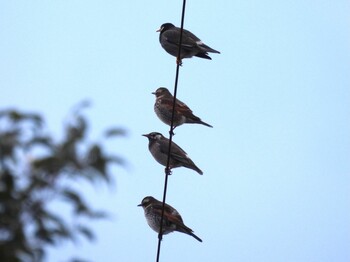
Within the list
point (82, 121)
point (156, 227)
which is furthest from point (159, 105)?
point (82, 121)

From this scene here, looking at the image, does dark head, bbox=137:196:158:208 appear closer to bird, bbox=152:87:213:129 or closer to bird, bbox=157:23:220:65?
bird, bbox=152:87:213:129

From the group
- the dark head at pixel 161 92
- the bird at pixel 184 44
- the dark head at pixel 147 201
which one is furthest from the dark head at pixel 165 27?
the dark head at pixel 147 201

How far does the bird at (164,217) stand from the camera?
10877 mm

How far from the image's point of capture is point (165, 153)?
11727 millimetres

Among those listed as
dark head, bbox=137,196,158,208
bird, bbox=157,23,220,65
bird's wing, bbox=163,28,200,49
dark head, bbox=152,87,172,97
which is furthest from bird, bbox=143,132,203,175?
bird's wing, bbox=163,28,200,49

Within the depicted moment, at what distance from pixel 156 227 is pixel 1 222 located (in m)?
8.04

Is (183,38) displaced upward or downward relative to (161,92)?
upward

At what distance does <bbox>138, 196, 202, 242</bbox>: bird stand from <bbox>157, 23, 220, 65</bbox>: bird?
6.30 feet

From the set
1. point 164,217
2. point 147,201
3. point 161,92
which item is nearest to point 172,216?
point 164,217

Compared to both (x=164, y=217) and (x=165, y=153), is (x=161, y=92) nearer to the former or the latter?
(x=165, y=153)

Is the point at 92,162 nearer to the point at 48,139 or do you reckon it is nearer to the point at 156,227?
the point at 48,139

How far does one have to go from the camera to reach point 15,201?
11.6 feet

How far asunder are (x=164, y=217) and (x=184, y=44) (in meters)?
2.38

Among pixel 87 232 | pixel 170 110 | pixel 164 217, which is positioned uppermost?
pixel 170 110
